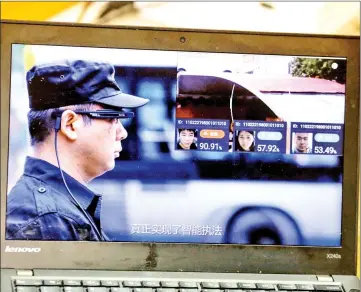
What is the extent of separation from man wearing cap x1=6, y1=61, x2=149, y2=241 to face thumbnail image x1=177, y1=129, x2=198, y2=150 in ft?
0.23

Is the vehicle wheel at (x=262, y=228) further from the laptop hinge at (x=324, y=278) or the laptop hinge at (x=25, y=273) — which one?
the laptop hinge at (x=25, y=273)

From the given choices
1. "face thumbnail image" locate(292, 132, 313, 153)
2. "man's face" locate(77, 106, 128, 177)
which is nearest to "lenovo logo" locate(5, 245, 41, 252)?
"man's face" locate(77, 106, 128, 177)

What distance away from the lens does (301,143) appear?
0.83 m

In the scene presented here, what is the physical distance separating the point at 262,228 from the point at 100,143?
0.26 meters

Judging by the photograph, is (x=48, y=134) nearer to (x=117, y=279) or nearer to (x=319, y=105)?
(x=117, y=279)

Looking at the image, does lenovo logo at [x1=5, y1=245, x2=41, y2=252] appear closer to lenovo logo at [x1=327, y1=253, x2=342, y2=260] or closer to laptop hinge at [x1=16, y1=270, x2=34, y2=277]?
laptop hinge at [x1=16, y1=270, x2=34, y2=277]

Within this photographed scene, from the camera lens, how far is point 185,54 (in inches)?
32.3

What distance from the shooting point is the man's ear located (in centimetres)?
80

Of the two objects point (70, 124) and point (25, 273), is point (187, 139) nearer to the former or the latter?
point (70, 124)

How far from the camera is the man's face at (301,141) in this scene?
83 cm

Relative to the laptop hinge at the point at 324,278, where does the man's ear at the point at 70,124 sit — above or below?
above

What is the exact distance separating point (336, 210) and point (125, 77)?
364mm

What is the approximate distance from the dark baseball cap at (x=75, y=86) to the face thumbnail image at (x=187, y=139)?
70 mm

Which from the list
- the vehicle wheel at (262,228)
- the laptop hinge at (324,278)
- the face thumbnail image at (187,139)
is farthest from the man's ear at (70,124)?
the laptop hinge at (324,278)
